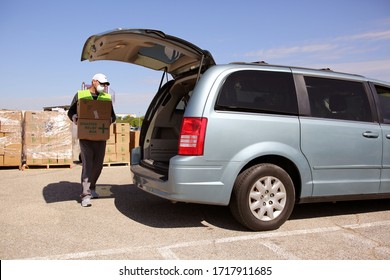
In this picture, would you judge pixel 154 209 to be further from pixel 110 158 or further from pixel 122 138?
pixel 122 138

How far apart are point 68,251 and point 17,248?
Result: 52cm

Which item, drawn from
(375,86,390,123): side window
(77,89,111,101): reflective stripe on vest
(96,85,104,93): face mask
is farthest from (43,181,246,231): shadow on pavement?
(375,86,390,123): side window

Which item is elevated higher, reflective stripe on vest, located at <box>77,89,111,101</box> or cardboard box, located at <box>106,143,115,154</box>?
reflective stripe on vest, located at <box>77,89,111,101</box>

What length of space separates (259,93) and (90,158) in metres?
2.78

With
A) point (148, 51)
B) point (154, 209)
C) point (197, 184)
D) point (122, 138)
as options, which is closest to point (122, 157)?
point (122, 138)

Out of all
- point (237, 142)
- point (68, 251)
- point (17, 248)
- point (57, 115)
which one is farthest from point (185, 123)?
point (57, 115)

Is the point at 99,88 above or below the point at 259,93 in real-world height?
above

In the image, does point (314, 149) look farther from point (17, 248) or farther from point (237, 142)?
point (17, 248)

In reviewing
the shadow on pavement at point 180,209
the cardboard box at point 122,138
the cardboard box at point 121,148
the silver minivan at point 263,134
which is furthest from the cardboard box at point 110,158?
the silver minivan at point 263,134

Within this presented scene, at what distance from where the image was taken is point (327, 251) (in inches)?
142

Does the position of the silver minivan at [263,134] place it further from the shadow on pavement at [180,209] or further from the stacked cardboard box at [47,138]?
the stacked cardboard box at [47,138]

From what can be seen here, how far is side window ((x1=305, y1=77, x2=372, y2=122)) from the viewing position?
14.7 feet

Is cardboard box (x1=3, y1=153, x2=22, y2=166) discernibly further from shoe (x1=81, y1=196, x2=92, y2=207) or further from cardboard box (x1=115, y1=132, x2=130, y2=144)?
shoe (x1=81, y1=196, x2=92, y2=207)

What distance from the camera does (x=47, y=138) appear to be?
9547 mm
